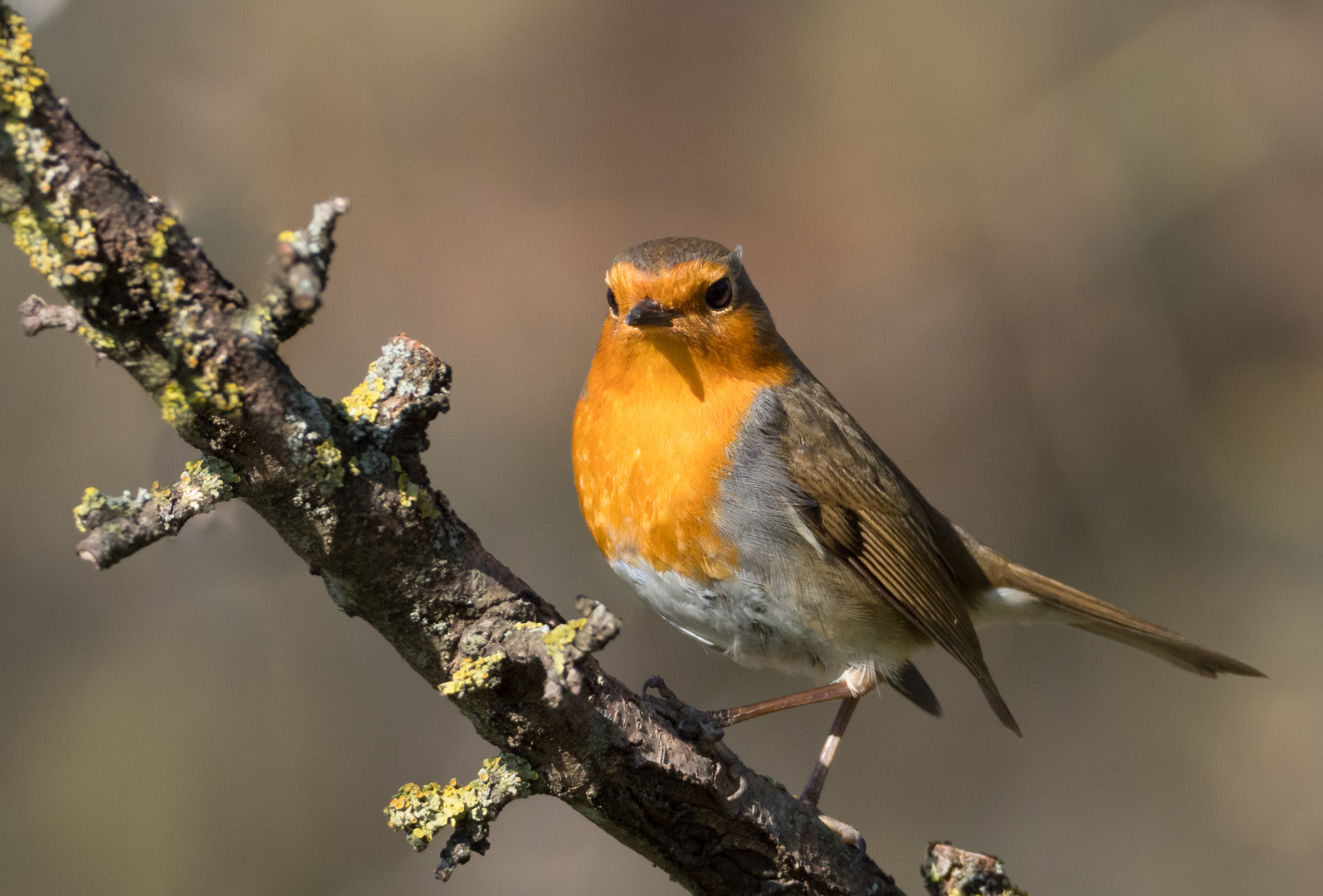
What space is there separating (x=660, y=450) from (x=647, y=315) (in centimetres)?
45

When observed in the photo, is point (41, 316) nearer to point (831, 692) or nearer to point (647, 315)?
point (647, 315)

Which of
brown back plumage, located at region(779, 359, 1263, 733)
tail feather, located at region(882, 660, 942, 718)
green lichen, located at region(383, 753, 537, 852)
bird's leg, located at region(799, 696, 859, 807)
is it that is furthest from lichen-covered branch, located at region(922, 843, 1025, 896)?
green lichen, located at region(383, 753, 537, 852)

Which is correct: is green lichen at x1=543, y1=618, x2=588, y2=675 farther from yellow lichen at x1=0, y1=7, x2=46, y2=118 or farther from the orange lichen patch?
the orange lichen patch

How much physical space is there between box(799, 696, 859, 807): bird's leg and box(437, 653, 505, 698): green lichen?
5.73 feet

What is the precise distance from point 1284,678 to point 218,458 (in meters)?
6.04

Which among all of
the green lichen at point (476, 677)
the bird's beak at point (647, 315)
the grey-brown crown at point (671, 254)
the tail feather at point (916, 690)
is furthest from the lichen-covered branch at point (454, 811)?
the tail feather at point (916, 690)

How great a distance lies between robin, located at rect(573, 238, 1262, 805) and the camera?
3.42 meters

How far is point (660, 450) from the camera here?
3.44m

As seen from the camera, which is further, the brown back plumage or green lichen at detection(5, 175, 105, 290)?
the brown back plumage

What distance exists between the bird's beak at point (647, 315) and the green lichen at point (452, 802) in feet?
5.04

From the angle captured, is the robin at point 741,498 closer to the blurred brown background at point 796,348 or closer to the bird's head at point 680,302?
the bird's head at point 680,302

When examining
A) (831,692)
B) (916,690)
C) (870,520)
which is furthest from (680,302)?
(916,690)

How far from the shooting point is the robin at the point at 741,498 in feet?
11.2

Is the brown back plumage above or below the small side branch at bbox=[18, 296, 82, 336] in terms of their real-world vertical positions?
below
